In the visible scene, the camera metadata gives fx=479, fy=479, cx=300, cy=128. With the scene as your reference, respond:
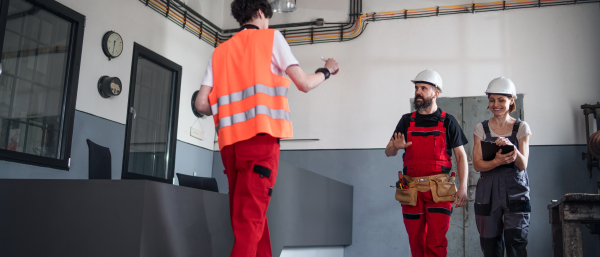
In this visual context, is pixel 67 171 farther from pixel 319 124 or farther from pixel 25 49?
pixel 319 124

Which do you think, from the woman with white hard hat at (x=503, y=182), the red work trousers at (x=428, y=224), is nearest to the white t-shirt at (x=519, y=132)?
the woman with white hard hat at (x=503, y=182)

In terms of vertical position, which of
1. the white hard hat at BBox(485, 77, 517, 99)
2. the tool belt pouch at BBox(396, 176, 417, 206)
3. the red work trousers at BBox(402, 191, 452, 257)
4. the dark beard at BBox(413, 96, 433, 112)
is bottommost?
the red work trousers at BBox(402, 191, 452, 257)

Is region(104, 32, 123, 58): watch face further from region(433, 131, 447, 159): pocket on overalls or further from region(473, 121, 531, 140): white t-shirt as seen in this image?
region(473, 121, 531, 140): white t-shirt

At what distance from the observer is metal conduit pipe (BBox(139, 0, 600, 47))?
21.1 feet

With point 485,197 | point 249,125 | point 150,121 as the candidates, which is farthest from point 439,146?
point 150,121

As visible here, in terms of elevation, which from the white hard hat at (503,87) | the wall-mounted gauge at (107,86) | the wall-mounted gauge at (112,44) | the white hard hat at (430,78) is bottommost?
the white hard hat at (503,87)

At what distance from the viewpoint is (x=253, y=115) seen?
2043 millimetres

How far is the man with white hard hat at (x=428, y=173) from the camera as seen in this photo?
3.12 m

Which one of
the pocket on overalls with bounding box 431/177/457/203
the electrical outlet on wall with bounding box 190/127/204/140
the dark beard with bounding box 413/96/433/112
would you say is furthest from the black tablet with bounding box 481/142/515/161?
the electrical outlet on wall with bounding box 190/127/204/140

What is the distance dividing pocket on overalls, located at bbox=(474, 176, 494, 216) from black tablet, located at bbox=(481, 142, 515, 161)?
0.16 m

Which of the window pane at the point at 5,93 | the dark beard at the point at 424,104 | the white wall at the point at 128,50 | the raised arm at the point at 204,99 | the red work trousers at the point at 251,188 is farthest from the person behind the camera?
the white wall at the point at 128,50

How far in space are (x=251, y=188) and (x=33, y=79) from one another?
356 centimetres

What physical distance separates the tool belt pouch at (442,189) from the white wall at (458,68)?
3.50m

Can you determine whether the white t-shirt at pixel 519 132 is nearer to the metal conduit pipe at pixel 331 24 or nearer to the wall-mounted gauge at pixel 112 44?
the metal conduit pipe at pixel 331 24
